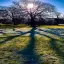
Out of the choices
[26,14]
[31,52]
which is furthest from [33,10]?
[31,52]

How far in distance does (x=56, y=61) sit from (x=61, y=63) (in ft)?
1.02

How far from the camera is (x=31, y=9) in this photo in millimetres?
48562

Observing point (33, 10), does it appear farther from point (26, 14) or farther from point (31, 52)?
point (31, 52)

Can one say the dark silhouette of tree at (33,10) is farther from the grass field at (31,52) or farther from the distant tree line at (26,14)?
the grass field at (31,52)

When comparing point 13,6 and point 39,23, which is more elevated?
point 13,6

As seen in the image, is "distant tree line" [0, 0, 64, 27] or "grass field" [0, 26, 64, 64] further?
"distant tree line" [0, 0, 64, 27]

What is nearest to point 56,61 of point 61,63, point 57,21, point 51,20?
point 61,63

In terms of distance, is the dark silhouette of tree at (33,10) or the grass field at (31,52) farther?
the dark silhouette of tree at (33,10)

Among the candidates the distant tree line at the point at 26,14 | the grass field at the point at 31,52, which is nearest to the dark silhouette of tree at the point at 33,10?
the distant tree line at the point at 26,14

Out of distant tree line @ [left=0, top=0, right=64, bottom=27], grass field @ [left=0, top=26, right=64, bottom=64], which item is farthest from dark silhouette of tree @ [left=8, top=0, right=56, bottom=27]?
grass field @ [left=0, top=26, right=64, bottom=64]

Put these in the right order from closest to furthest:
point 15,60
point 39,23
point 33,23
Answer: point 15,60
point 33,23
point 39,23

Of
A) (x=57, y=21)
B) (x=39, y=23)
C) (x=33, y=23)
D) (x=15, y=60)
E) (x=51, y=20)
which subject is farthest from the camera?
(x=57, y=21)

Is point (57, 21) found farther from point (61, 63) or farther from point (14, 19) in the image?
point (61, 63)

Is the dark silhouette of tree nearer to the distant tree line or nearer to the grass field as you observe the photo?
the distant tree line
